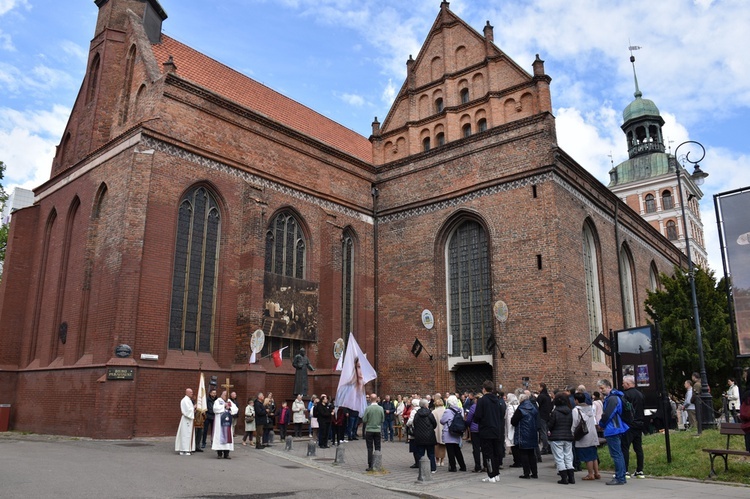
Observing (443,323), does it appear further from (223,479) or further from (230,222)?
(223,479)

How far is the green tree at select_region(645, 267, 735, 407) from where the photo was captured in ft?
68.8

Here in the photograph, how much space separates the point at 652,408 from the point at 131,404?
15084 millimetres

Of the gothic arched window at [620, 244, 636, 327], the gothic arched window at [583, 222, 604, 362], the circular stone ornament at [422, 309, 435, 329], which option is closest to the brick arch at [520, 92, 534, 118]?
the gothic arched window at [583, 222, 604, 362]

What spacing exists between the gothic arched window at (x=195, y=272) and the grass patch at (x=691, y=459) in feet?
42.0

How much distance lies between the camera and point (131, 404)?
16.4m

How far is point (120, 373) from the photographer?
16.4m

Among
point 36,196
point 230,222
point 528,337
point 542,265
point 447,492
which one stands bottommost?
point 447,492

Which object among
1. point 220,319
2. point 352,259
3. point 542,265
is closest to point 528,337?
point 542,265

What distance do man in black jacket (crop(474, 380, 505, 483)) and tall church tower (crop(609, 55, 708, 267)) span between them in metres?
45.9

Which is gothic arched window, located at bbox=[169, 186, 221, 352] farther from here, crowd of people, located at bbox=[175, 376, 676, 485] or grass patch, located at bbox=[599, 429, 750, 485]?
grass patch, located at bbox=[599, 429, 750, 485]

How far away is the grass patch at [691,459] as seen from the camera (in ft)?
32.7

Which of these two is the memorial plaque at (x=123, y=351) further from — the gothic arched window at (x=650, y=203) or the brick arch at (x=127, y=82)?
the gothic arched window at (x=650, y=203)

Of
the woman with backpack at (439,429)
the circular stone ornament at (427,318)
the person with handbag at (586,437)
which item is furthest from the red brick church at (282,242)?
the person with handbag at (586,437)

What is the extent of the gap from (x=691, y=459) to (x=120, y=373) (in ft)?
47.0
